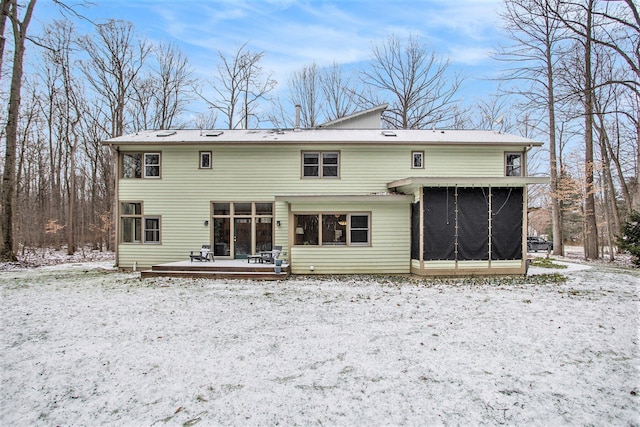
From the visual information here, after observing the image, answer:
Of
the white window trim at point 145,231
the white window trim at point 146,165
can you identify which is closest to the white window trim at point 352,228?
the white window trim at point 145,231

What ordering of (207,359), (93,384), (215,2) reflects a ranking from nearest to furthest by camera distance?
(93,384)
(207,359)
(215,2)

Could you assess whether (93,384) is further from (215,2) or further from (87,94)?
(87,94)

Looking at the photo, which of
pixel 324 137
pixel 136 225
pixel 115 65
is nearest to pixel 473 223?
pixel 324 137

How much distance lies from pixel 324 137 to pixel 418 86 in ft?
45.9

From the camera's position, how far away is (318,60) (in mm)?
26641

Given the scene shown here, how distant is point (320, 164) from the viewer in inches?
524

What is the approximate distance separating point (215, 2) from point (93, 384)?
8.16 m

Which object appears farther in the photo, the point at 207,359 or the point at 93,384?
the point at 207,359

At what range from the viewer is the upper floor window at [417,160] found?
1334cm

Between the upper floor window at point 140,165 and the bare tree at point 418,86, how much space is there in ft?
53.2

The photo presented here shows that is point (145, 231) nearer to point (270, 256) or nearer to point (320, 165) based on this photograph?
point (270, 256)

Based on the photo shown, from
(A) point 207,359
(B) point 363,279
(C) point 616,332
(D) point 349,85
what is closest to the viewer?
(A) point 207,359

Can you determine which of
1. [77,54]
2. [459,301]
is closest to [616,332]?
[459,301]

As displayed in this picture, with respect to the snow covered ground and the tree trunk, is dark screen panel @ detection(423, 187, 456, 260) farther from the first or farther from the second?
the tree trunk
